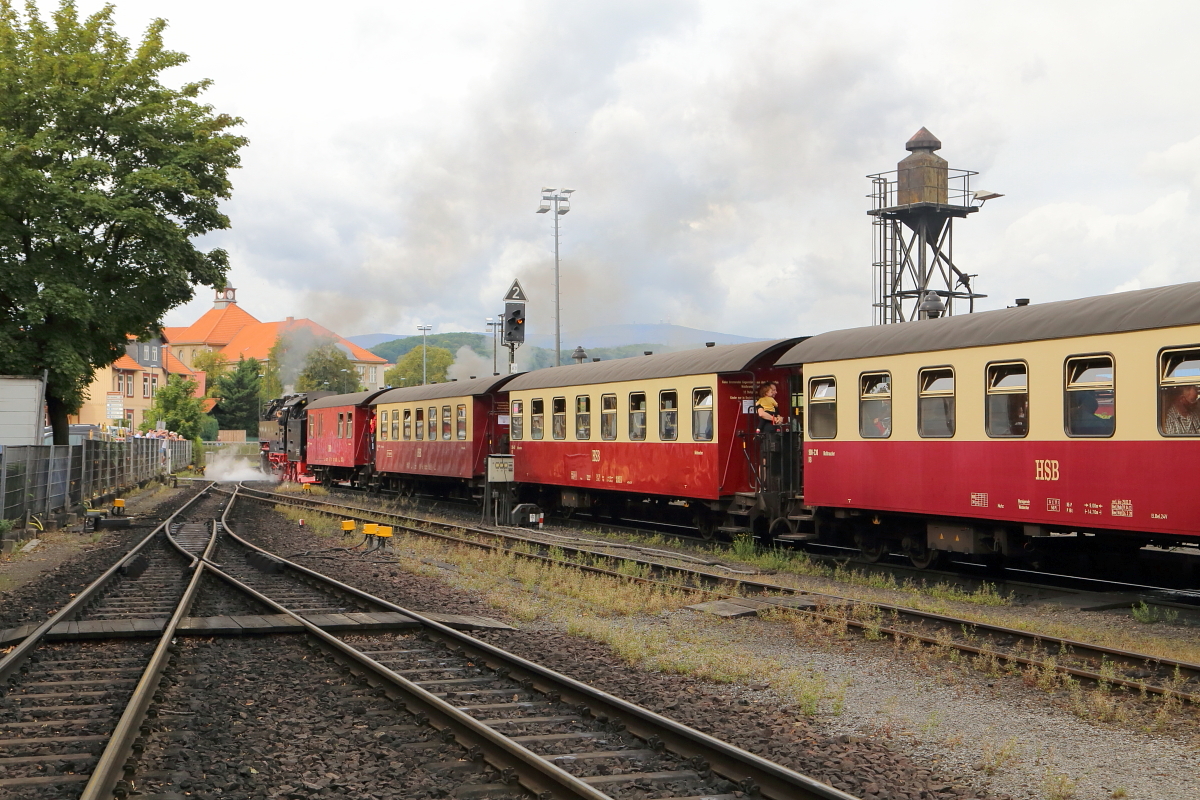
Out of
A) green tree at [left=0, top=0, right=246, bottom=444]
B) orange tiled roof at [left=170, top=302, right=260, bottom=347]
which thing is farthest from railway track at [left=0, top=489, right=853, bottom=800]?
orange tiled roof at [left=170, top=302, right=260, bottom=347]

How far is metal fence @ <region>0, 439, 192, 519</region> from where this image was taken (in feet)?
66.9

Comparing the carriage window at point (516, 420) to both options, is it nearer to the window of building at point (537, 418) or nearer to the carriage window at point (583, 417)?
the window of building at point (537, 418)

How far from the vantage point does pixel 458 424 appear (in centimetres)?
2803

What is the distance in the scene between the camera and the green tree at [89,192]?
24500 mm

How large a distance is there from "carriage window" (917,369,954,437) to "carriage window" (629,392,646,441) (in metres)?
6.89

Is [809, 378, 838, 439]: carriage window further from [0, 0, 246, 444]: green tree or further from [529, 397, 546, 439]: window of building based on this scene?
[0, 0, 246, 444]: green tree

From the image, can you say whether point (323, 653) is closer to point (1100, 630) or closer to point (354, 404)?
point (1100, 630)

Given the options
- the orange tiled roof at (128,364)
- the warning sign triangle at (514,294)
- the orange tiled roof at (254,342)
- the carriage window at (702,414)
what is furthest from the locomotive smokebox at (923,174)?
the orange tiled roof at (254,342)

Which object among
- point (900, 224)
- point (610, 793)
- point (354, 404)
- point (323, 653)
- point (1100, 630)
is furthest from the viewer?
point (900, 224)

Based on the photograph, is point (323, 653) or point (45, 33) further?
point (45, 33)

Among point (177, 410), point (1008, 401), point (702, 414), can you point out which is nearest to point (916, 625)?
point (1008, 401)

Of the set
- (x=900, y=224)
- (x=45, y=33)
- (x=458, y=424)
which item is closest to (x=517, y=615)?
(x=458, y=424)

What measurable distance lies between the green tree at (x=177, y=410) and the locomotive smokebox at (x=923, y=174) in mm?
56573

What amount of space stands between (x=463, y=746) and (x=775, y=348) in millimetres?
11865
